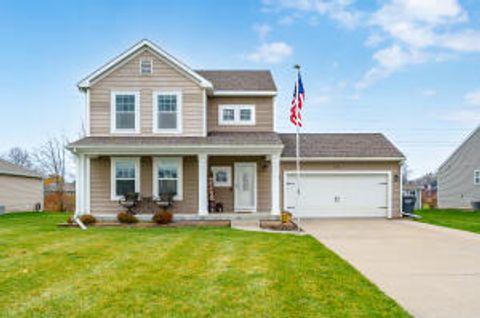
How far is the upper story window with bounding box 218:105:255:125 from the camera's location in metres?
18.0

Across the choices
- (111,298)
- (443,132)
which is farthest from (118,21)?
(443,132)

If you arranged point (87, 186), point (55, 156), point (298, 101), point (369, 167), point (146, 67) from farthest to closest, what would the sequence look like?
1. point (55, 156)
2. point (369, 167)
3. point (146, 67)
4. point (87, 186)
5. point (298, 101)

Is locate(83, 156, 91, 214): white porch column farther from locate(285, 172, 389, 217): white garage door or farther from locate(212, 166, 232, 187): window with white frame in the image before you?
locate(285, 172, 389, 217): white garage door

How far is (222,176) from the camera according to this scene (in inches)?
691

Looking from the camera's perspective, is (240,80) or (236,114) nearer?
(236,114)

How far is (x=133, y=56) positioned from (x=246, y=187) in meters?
7.13

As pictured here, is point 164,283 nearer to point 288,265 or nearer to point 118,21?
point 288,265

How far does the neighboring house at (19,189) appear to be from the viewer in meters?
25.2

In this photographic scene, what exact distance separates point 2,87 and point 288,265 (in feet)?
89.1

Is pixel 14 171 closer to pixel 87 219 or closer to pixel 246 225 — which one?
pixel 87 219

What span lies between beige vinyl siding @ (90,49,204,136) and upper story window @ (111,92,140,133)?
6.5 inches

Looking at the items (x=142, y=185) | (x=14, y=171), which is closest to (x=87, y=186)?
(x=142, y=185)

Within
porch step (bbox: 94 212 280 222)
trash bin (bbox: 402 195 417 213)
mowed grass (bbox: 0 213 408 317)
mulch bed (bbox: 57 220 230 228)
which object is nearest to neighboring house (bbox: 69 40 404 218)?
porch step (bbox: 94 212 280 222)

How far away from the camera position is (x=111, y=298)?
564 centimetres
